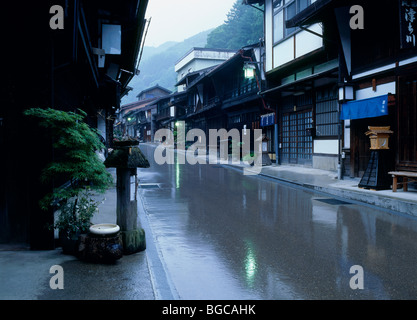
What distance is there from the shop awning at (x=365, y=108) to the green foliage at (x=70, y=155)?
10304 millimetres

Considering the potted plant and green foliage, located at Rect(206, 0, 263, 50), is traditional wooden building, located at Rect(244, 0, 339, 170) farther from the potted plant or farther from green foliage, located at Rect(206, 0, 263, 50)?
green foliage, located at Rect(206, 0, 263, 50)

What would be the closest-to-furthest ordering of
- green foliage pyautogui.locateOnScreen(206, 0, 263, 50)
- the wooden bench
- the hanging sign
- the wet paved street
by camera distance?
1. the wet paved street
2. the hanging sign
3. the wooden bench
4. green foliage pyautogui.locateOnScreen(206, 0, 263, 50)

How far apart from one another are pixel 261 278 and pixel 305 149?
1701cm

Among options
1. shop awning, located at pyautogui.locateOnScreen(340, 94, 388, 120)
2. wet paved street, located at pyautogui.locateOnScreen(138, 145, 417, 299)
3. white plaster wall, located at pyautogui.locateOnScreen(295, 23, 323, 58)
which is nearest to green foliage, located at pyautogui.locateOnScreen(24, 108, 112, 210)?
wet paved street, located at pyautogui.locateOnScreen(138, 145, 417, 299)

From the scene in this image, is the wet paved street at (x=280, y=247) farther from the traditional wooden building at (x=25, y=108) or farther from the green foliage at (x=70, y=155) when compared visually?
the traditional wooden building at (x=25, y=108)

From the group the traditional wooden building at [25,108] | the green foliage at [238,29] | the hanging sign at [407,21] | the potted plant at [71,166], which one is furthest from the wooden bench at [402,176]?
the green foliage at [238,29]

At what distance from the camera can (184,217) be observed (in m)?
8.98

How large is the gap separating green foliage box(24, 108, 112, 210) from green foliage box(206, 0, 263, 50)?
52502 millimetres

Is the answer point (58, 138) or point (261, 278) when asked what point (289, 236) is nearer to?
point (261, 278)

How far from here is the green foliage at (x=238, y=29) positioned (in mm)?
57494

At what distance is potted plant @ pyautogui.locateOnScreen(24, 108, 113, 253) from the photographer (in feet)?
18.2

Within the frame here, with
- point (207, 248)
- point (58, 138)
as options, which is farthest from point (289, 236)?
point (58, 138)

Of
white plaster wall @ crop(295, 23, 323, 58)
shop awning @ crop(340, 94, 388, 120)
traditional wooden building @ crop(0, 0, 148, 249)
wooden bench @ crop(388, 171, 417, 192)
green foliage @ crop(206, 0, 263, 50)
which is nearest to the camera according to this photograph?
traditional wooden building @ crop(0, 0, 148, 249)
